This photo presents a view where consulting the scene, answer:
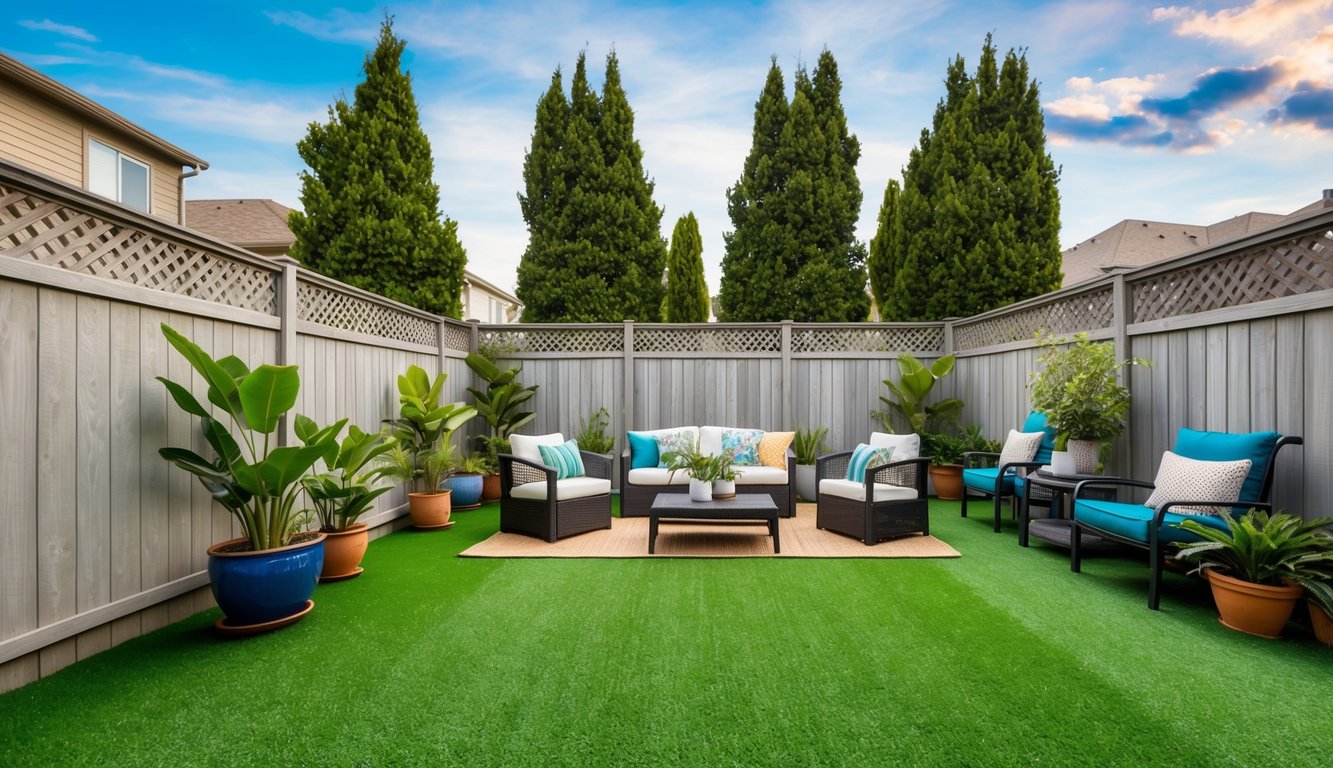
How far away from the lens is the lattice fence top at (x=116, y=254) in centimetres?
239

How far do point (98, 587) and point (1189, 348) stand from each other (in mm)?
6562

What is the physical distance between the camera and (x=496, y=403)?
713 centimetres

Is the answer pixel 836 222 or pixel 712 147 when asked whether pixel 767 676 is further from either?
pixel 712 147

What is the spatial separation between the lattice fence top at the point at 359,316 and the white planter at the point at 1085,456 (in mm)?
6034

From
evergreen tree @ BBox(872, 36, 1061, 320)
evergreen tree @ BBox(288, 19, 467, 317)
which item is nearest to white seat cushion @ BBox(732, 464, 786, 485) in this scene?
evergreen tree @ BBox(872, 36, 1061, 320)

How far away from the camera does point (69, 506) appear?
2.54 metres

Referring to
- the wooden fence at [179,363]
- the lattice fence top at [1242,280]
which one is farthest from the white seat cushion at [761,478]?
the lattice fence top at [1242,280]

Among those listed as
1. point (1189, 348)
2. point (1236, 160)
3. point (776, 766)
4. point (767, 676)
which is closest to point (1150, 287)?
point (1189, 348)

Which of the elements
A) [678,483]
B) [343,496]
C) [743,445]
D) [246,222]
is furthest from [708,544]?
[246,222]

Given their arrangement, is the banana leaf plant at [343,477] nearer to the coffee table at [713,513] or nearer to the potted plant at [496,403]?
the coffee table at [713,513]

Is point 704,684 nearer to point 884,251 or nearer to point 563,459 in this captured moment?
point 563,459

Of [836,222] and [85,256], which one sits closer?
[85,256]

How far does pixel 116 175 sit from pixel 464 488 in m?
6.64

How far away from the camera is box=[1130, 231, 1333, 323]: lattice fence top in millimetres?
3207
